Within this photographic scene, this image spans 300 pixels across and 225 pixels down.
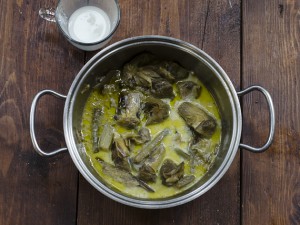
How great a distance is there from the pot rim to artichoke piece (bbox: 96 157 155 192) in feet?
0.27

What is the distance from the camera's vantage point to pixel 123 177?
134 centimetres

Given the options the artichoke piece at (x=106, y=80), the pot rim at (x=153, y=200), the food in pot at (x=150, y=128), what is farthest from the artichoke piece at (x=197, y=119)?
the artichoke piece at (x=106, y=80)

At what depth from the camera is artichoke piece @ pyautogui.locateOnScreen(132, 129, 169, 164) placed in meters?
1.36

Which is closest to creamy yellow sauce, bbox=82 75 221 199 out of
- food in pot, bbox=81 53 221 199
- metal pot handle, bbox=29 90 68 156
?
food in pot, bbox=81 53 221 199

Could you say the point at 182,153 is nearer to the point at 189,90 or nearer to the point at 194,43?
the point at 189,90

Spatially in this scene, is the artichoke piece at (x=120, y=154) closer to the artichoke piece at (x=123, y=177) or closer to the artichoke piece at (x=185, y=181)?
the artichoke piece at (x=123, y=177)

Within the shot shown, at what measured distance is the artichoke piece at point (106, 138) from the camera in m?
1.36

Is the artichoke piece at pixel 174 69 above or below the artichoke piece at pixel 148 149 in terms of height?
above

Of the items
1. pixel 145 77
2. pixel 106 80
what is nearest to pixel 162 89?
pixel 145 77

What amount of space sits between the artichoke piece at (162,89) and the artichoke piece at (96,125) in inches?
6.6

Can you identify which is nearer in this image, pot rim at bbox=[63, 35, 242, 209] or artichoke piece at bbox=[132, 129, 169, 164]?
pot rim at bbox=[63, 35, 242, 209]

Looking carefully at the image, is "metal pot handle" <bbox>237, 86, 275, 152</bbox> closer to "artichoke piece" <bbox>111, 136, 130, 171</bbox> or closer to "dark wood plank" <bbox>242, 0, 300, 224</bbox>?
"dark wood plank" <bbox>242, 0, 300, 224</bbox>

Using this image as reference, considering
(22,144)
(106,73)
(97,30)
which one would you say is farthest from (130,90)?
(22,144)

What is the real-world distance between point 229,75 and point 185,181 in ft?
1.14
